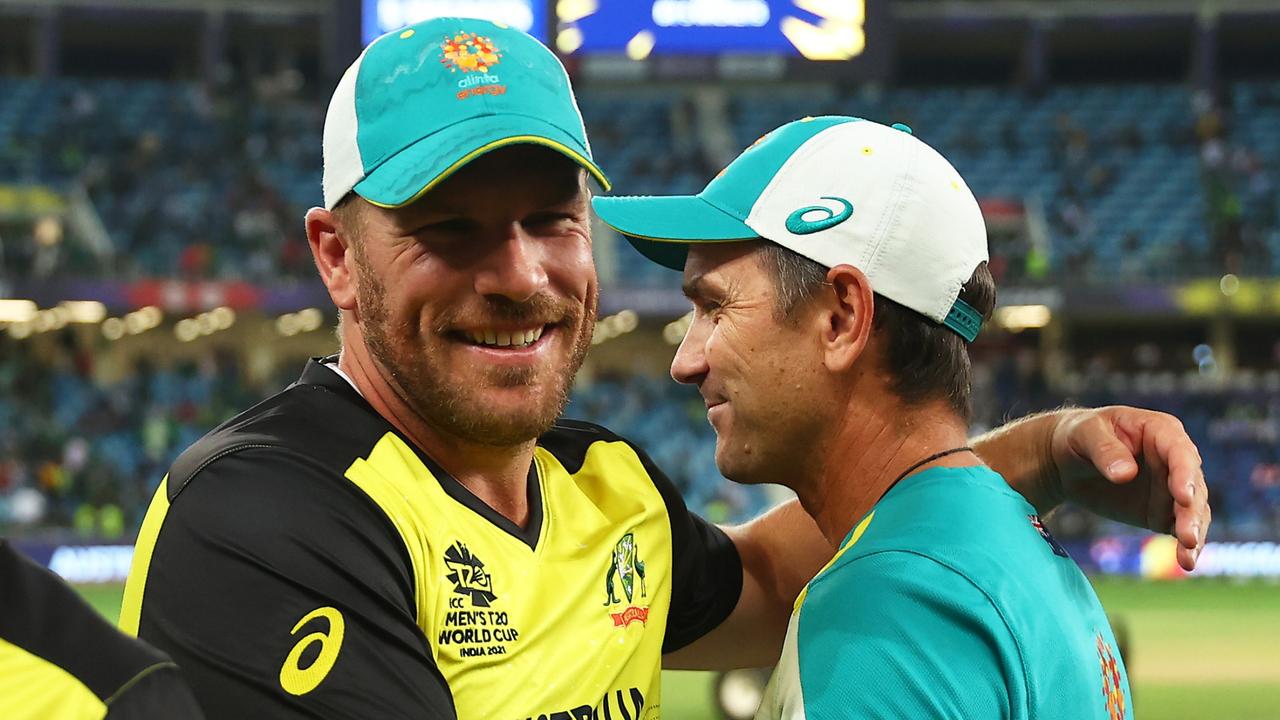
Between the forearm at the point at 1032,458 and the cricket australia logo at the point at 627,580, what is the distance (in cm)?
84

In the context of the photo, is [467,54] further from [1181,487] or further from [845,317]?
[1181,487]

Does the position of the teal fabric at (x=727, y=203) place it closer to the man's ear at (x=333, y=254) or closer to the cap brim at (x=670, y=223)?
the cap brim at (x=670, y=223)

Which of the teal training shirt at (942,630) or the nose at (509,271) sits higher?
the nose at (509,271)

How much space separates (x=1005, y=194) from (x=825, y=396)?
1087 inches

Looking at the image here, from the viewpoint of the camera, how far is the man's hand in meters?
2.22

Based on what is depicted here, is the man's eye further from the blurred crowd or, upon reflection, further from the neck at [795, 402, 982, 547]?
the blurred crowd

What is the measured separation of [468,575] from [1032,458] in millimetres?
1271

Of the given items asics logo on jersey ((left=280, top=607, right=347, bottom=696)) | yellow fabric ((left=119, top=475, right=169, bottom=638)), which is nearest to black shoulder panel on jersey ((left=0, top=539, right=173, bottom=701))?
asics logo on jersey ((left=280, top=607, right=347, bottom=696))

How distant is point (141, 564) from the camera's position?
1947 mm

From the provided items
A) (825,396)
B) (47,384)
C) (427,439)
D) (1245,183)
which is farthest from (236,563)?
(1245,183)

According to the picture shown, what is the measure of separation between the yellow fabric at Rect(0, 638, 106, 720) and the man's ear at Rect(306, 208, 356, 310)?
112cm

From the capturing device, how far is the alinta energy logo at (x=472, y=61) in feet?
6.92

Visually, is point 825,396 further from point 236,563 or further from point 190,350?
point 190,350

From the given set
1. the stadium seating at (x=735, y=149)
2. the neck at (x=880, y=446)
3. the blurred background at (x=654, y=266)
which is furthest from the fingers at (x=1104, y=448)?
the stadium seating at (x=735, y=149)
